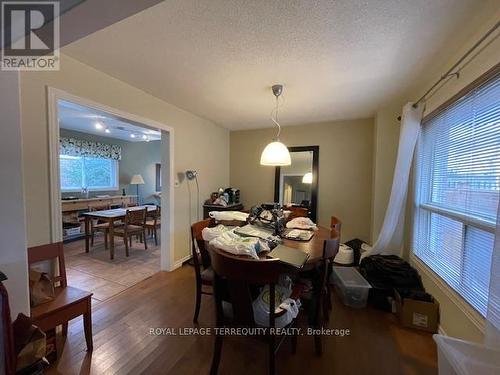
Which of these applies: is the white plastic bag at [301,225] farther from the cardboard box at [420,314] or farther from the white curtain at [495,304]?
the white curtain at [495,304]

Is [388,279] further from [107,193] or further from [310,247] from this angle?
[107,193]

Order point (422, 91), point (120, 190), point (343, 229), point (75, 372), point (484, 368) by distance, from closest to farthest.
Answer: point (484, 368), point (75, 372), point (422, 91), point (343, 229), point (120, 190)

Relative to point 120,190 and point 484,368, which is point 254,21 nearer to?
point 484,368

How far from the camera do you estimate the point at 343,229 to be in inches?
140

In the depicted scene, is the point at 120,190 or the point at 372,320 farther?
the point at 120,190

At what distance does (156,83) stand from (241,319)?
2.31 metres

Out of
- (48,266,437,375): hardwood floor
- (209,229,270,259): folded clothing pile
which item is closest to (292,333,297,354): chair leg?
(48,266,437,375): hardwood floor

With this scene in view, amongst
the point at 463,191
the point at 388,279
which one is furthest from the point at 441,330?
the point at 463,191

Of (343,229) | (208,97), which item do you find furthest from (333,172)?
(208,97)

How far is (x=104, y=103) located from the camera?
6.78ft

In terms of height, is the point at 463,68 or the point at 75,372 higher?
the point at 463,68

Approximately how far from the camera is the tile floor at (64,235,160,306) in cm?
249

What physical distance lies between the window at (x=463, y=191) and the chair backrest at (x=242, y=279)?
1.32 meters

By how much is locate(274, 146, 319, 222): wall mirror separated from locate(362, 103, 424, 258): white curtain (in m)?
1.24
